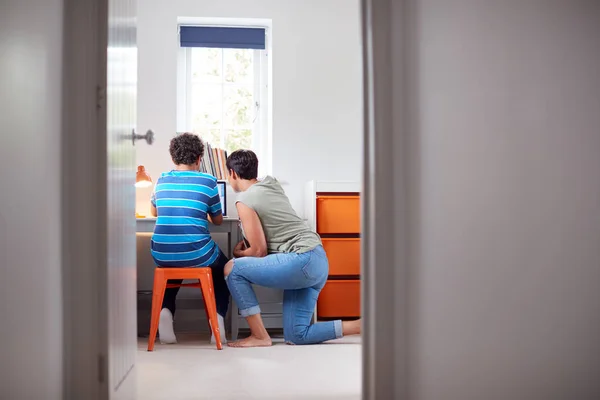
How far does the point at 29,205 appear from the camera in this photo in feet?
5.65

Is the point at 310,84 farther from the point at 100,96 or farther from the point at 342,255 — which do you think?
the point at 100,96

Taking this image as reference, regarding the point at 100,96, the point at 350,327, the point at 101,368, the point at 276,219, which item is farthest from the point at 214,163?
the point at 101,368

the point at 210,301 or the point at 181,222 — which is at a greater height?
the point at 181,222

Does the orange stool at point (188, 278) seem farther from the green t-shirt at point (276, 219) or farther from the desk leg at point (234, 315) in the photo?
the green t-shirt at point (276, 219)

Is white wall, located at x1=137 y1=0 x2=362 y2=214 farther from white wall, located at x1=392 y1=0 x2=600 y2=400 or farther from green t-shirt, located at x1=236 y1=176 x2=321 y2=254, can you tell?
white wall, located at x1=392 y1=0 x2=600 y2=400

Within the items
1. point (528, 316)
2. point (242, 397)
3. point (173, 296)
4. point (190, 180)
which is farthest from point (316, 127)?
point (528, 316)

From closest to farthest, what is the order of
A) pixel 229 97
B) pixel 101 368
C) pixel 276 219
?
pixel 101 368 → pixel 276 219 → pixel 229 97

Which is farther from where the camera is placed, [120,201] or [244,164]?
[244,164]

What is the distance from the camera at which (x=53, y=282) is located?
5.86 feet

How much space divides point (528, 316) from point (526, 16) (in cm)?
89

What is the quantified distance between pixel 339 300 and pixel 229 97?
1674 millimetres

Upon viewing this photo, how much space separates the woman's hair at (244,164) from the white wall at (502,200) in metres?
2.00

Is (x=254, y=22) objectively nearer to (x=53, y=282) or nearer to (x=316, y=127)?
(x=316, y=127)

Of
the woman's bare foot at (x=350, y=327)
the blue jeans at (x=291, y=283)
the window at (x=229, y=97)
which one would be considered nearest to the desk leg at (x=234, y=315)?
the blue jeans at (x=291, y=283)
